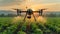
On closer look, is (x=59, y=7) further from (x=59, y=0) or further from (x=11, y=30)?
(x=11, y=30)

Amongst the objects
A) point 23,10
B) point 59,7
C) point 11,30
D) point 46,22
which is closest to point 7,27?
point 11,30

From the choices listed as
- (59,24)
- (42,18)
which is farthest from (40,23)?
(59,24)

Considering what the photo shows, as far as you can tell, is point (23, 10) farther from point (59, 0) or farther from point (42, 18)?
point (59, 0)

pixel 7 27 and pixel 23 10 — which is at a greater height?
pixel 23 10

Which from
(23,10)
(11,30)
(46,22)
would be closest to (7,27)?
(11,30)

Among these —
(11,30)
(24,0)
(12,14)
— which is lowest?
(11,30)

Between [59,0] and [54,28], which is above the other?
[59,0]
